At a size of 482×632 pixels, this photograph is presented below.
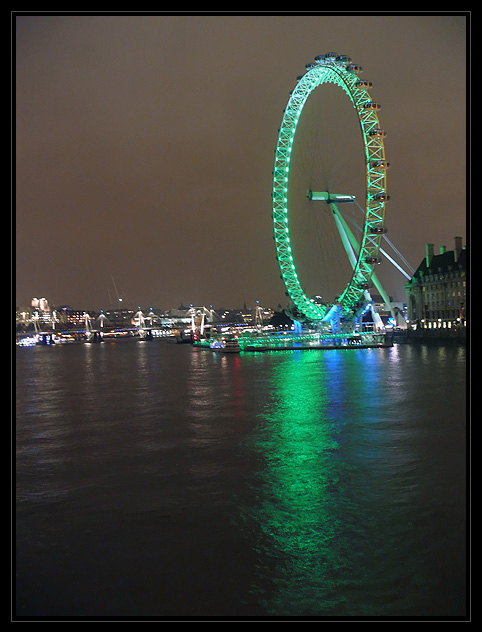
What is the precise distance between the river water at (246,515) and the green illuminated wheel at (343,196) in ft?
82.6

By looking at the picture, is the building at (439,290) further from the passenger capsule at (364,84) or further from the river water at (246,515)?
the river water at (246,515)

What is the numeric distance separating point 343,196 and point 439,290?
17.7m

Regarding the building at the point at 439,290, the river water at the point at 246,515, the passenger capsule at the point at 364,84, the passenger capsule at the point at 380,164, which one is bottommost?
the river water at the point at 246,515

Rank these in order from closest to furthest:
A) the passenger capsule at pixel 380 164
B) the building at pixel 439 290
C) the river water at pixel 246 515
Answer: the river water at pixel 246 515 < the passenger capsule at pixel 380 164 < the building at pixel 439 290

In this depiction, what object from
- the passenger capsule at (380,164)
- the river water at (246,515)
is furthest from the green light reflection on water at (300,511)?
the passenger capsule at (380,164)

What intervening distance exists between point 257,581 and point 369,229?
3502cm

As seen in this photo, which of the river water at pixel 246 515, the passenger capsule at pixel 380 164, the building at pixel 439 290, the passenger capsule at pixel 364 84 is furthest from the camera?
the building at pixel 439 290

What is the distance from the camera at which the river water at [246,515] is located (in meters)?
4.94

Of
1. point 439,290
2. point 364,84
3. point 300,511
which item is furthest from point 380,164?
point 300,511

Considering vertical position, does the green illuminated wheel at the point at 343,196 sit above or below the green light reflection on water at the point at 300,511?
above

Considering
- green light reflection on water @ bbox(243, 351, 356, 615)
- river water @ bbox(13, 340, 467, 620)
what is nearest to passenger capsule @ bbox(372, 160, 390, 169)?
river water @ bbox(13, 340, 467, 620)

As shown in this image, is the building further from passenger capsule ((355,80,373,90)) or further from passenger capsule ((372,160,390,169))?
passenger capsule ((355,80,373,90))
